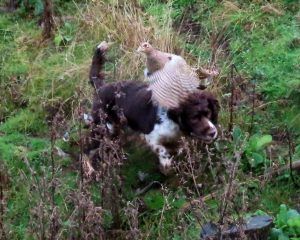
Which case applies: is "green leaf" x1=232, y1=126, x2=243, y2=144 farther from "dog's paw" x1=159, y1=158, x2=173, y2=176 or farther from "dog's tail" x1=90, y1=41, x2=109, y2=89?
"dog's tail" x1=90, y1=41, x2=109, y2=89

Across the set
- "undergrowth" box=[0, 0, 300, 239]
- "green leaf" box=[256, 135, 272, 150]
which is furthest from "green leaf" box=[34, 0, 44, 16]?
"green leaf" box=[256, 135, 272, 150]

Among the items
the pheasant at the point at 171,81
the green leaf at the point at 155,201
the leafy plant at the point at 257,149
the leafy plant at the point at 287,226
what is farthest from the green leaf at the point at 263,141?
the leafy plant at the point at 287,226

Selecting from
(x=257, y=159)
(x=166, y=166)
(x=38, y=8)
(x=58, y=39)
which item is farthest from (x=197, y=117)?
(x=38, y=8)

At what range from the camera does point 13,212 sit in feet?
14.6

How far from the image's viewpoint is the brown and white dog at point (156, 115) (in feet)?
13.8

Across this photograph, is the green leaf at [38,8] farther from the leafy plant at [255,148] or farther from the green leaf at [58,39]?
the leafy plant at [255,148]

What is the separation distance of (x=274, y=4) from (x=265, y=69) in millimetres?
827

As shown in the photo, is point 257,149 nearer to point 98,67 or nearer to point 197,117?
point 197,117

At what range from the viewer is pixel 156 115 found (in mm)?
4289

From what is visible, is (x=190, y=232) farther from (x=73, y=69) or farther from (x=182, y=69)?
(x=73, y=69)

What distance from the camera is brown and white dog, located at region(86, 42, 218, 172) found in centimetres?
421

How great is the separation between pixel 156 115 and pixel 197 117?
233 millimetres

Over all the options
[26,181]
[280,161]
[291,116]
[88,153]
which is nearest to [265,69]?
[291,116]

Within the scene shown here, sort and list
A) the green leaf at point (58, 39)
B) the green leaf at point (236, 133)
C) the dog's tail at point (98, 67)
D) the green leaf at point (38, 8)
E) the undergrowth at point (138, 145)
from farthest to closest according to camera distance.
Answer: the green leaf at point (38, 8) < the green leaf at point (58, 39) < the dog's tail at point (98, 67) < the green leaf at point (236, 133) < the undergrowth at point (138, 145)
